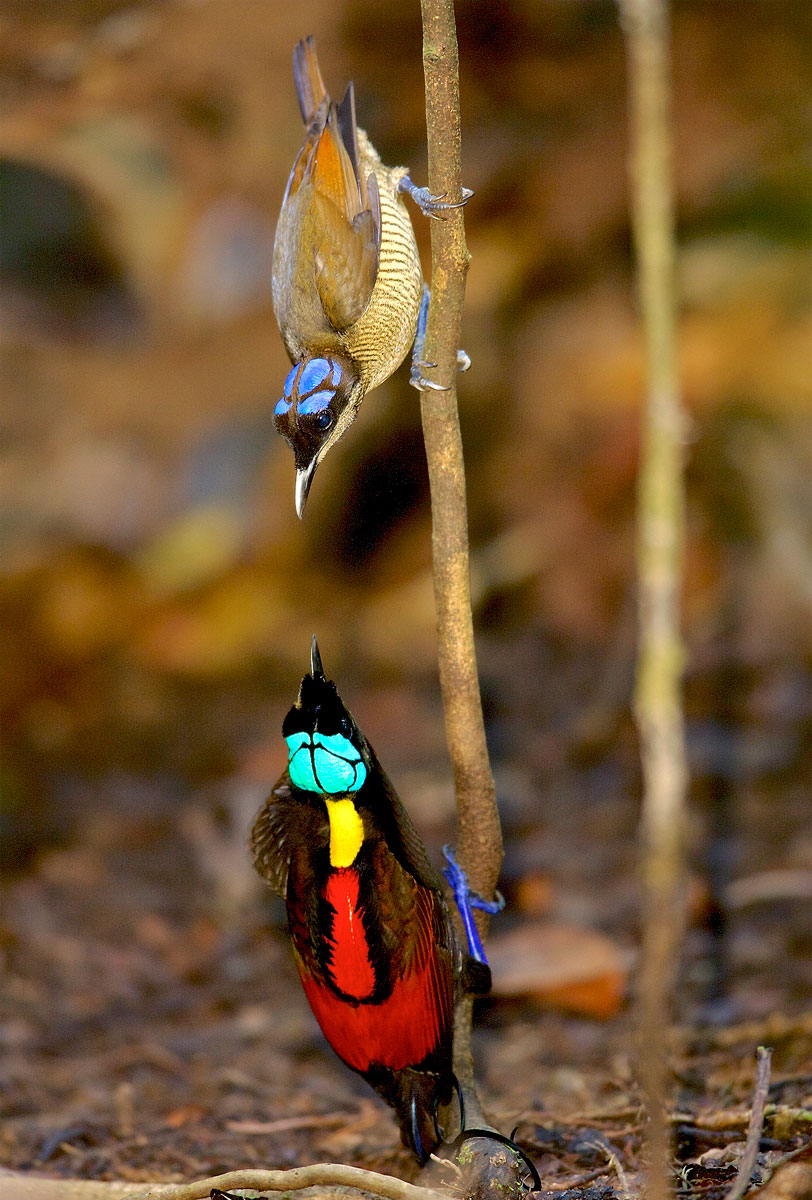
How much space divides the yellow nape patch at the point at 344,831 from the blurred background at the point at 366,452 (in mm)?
2648

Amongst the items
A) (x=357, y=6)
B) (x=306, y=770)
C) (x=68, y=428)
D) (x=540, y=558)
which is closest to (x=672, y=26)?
(x=357, y=6)

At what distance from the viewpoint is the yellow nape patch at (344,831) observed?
230cm

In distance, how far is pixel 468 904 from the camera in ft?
8.55

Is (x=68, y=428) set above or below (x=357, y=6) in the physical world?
below

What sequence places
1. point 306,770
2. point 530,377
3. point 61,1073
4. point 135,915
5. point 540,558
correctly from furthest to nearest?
point 530,377 → point 540,558 → point 135,915 → point 61,1073 → point 306,770

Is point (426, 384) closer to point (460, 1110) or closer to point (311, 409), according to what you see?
point (311, 409)

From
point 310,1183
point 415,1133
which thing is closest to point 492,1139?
point 415,1133

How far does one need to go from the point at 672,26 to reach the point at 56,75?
3.37 m

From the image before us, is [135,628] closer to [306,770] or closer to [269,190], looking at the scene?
[269,190]

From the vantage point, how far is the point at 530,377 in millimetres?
7098

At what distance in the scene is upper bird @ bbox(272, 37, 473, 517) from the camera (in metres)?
2.73

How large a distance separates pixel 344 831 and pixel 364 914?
18cm

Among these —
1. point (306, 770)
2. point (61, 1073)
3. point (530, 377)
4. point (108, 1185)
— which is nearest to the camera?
point (306, 770)

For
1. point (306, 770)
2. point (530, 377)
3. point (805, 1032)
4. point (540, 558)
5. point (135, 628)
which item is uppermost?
point (530, 377)
